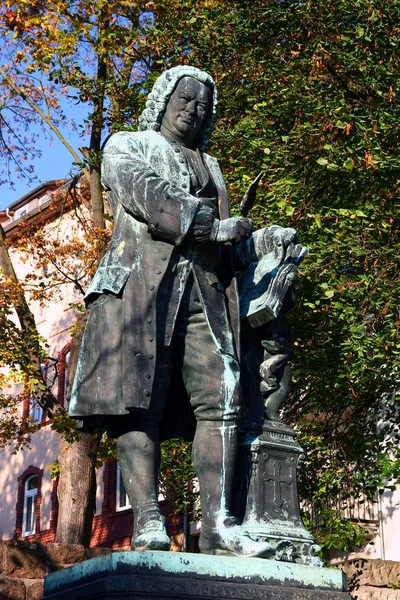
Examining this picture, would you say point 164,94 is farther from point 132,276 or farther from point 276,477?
point 276,477

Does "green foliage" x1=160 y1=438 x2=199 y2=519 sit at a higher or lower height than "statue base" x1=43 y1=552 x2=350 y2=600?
higher

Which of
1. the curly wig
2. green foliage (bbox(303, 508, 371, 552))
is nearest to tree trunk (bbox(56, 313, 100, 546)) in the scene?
green foliage (bbox(303, 508, 371, 552))

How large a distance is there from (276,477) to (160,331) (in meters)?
0.90

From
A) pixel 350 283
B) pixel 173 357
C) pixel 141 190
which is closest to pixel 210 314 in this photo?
pixel 173 357

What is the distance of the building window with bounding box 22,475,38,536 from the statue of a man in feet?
99.1

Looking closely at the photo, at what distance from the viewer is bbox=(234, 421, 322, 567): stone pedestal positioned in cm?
534

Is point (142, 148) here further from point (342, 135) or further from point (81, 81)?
point (81, 81)

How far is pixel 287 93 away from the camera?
45.1 ft

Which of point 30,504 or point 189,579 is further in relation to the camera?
point 30,504

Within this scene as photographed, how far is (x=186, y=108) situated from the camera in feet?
19.7

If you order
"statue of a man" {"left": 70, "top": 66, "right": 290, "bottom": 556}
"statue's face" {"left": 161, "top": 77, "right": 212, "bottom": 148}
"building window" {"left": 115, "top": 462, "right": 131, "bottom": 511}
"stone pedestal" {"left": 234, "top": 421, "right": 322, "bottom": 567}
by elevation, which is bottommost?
"stone pedestal" {"left": 234, "top": 421, "right": 322, "bottom": 567}

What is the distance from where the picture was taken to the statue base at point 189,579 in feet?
15.1

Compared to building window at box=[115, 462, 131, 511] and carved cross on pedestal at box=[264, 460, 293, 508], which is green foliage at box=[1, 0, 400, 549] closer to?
carved cross on pedestal at box=[264, 460, 293, 508]

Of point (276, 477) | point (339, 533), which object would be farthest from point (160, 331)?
point (339, 533)
